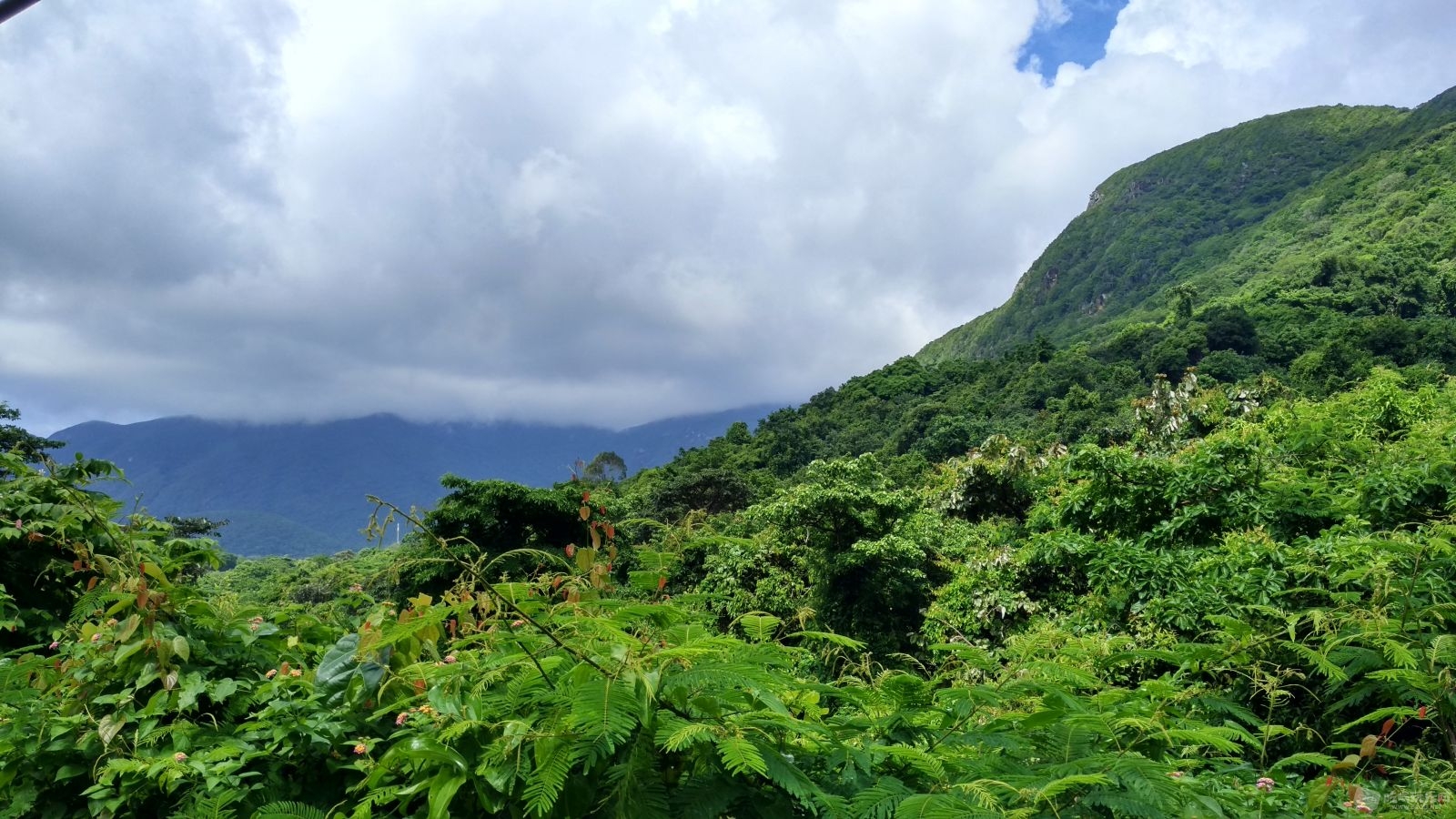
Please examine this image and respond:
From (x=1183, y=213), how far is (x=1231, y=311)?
255 ft

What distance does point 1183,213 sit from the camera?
374 ft

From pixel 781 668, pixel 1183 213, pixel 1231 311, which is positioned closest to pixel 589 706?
pixel 781 668

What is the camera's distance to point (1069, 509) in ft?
28.4

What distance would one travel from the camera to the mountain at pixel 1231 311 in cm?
3809

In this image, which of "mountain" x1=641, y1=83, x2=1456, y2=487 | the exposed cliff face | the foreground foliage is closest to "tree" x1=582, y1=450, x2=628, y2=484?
"mountain" x1=641, y1=83, x2=1456, y2=487

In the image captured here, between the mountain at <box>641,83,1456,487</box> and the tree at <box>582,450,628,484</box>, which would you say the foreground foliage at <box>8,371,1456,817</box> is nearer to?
the mountain at <box>641,83,1456,487</box>

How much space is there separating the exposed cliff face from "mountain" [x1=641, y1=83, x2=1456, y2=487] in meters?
0.39

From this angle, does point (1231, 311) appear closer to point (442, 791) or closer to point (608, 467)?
point (608, 467)

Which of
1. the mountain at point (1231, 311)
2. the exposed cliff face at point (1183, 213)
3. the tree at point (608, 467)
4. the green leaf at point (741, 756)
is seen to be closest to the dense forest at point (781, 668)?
the green leaf at point (741, 756)

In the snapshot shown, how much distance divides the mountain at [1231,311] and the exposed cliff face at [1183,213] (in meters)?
0.39

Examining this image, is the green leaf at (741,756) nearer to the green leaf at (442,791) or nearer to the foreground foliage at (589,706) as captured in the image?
the foreground foliage at (589,706)

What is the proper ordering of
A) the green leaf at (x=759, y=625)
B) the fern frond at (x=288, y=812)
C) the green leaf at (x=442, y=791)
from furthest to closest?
the green leaf at (x=759, y=625) → the fern frond at (x=288, y=812) → the green leaf at (x=442, y=791)

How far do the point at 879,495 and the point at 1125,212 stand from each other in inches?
5173

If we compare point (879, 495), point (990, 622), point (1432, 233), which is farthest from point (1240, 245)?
point (990, 622)
